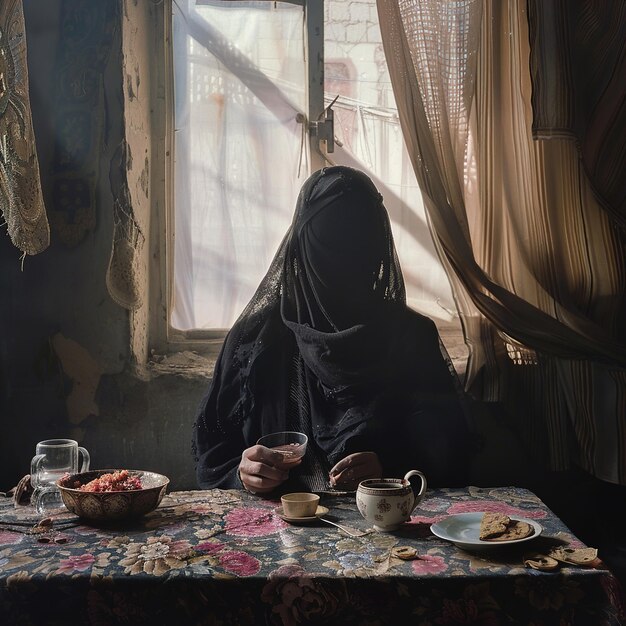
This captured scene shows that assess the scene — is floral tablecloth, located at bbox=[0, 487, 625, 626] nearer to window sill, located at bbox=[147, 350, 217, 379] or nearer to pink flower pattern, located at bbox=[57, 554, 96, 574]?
pink flower pattern, located at bbox=[57, 554, 96, 574]

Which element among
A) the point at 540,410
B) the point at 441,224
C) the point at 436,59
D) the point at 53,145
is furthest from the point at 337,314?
the point at 53,145

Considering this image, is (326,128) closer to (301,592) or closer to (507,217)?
(507,217)

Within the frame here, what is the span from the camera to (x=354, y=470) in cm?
177

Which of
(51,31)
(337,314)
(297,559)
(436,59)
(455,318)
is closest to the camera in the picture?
(297,559)

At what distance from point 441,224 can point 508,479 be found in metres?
0.88

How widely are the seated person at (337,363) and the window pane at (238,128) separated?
0.41 m

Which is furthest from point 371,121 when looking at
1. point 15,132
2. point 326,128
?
point 15,132

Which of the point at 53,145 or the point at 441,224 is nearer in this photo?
the point at 441,224

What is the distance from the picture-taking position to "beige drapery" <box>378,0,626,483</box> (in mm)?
2260

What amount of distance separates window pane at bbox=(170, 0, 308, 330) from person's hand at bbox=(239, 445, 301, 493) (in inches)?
40.9

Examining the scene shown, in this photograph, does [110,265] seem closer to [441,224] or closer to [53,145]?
[53,145]

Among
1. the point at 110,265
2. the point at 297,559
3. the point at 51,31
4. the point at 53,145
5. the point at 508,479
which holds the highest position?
the point at 51,31

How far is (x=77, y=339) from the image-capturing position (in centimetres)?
245

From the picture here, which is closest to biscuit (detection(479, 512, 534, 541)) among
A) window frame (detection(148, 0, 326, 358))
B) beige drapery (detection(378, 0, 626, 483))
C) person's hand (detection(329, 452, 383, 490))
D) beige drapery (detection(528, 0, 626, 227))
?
person's hand (detection(329, 452, 383, 490))
